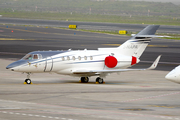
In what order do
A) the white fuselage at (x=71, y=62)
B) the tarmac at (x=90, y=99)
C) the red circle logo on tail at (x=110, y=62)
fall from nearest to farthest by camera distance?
the tarmac at (x=90, y=99), the white fuselage at (x=71, y=62), the red circle logo on tail at (x=110, y=62)

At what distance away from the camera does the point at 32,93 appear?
29.1 meters

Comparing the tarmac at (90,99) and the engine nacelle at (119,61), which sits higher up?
the engine nacelle at (119,61)

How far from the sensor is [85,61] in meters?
36.7

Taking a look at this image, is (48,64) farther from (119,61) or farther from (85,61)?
(119,61)

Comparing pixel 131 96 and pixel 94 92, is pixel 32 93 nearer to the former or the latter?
pixel 94 92

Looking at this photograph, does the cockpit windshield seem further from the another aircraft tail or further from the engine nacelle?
the another aircraft tail

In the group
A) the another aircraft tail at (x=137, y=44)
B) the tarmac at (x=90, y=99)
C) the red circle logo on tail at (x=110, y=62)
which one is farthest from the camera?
the another aircraft tail at (x=137, y=44)

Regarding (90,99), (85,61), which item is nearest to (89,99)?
(90,99)

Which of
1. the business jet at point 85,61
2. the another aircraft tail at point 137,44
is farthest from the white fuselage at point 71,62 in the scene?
the another aircraft tail at point 137,44

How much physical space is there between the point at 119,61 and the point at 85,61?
137 inches

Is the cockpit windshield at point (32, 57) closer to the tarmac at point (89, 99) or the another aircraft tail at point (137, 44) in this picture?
the tarmac at point (89, 99)

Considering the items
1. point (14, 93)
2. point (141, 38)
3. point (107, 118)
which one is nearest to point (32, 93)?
point (14, 93)

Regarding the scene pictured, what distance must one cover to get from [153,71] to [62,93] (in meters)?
20.5

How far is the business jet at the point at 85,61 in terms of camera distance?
113 feet
